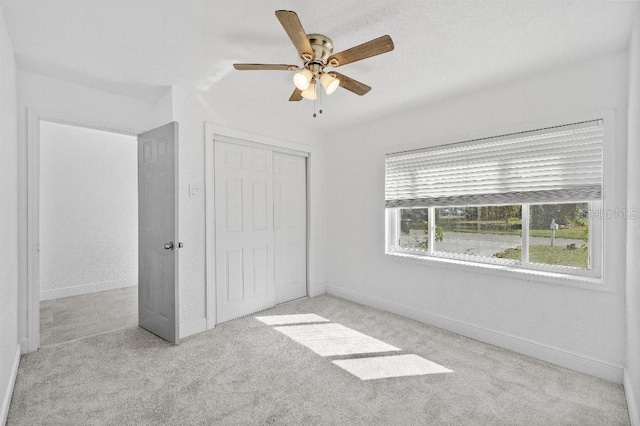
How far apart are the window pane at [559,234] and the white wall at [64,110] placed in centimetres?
362

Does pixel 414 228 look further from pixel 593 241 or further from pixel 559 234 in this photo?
pixel 593 241

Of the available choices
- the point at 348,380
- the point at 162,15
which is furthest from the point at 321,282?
the point at 162,15

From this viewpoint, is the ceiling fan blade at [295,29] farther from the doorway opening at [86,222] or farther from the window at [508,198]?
the doorway opening at [86,222]

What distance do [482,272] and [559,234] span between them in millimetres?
707

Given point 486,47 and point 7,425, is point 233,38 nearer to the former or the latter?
point 486,47

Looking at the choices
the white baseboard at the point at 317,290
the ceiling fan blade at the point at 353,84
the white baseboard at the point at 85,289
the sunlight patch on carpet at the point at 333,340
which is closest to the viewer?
the ceiling fan blade at the point at 353,84

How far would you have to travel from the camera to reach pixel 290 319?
3.51 metres

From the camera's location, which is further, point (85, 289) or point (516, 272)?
point (85, 289)

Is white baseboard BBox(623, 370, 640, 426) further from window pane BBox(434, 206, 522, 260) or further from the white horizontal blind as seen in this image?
the white horizontal blind

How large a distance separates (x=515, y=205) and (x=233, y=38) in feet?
9.22

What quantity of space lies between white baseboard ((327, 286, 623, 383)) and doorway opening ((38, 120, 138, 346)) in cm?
332

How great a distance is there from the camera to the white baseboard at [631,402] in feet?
5.70

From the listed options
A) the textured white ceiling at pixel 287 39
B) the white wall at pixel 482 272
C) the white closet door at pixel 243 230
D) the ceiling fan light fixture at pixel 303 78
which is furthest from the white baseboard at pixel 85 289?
the ceiling fan light fixture at pixel 303 78

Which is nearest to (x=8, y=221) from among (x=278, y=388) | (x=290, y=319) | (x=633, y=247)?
(x=278, y=388)
